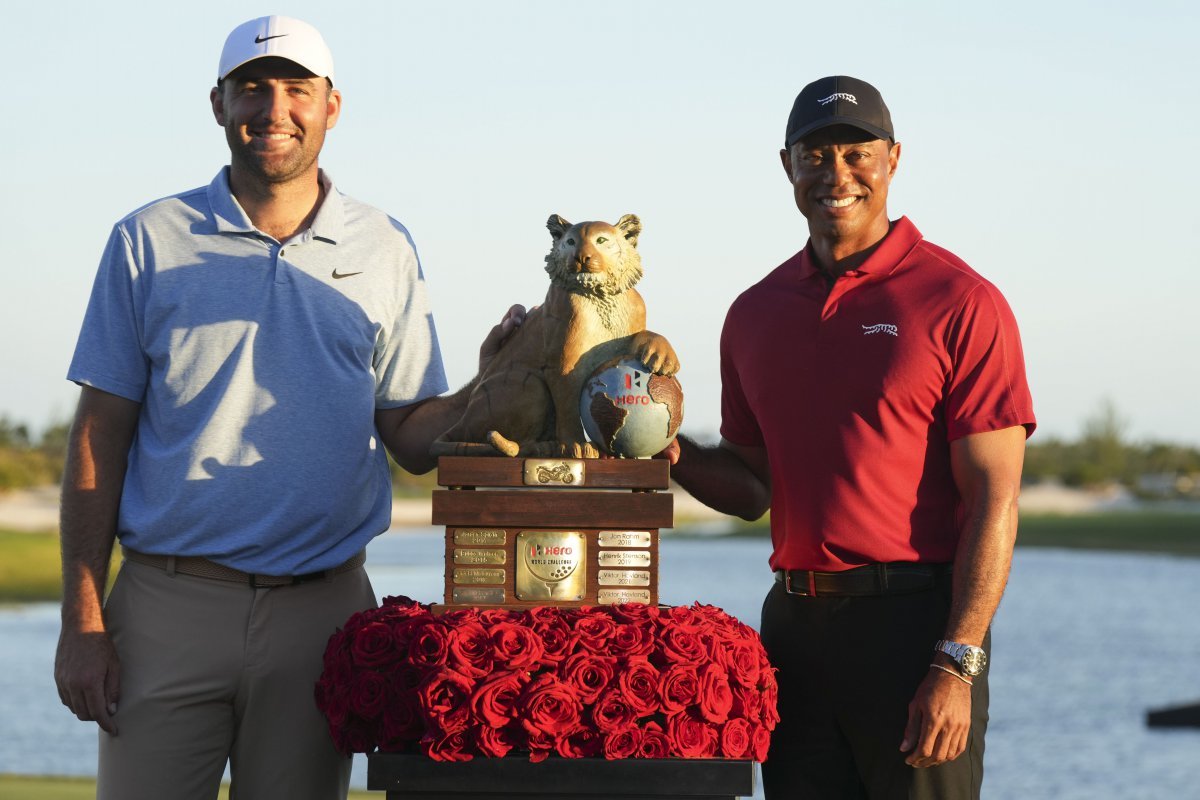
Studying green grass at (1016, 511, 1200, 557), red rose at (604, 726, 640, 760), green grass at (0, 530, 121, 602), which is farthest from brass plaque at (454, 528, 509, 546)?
green grass at (1016, 511, 1200, 557)

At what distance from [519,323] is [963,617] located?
1.37 metres

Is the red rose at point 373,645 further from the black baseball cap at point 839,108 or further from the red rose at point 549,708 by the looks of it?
the black baseball cap at point 839,108

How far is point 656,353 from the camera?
135 inches

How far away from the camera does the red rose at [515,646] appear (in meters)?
3.20

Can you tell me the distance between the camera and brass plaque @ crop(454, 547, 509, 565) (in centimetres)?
340

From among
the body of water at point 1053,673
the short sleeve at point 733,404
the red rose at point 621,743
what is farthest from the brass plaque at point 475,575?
the body of water at point 1053,673

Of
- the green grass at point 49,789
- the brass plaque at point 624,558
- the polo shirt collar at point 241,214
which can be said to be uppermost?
the polo shirt collar at point 241,214

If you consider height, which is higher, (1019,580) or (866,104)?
(866,104)

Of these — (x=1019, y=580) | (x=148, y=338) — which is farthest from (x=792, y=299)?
(x=1019, y=580)

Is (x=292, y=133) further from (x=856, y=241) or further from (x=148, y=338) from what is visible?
(x=856, y=241)

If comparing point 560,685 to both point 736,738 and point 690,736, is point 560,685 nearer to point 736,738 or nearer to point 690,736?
point 690,736

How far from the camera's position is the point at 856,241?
12.6 feet

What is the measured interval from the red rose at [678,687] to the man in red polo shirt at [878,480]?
1.81 ft

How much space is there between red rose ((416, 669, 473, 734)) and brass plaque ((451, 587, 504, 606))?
10.2 inches
